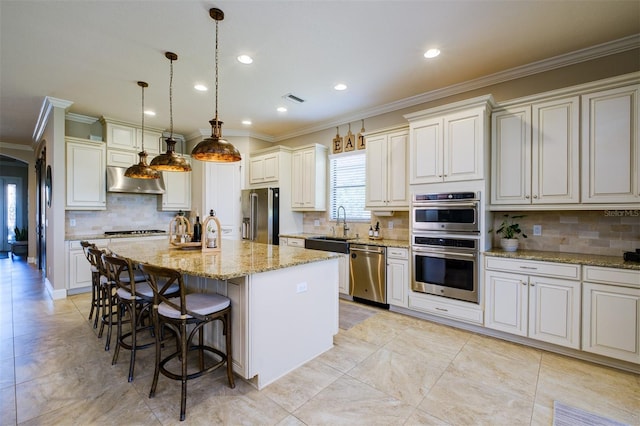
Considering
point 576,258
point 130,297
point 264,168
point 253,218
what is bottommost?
point 130,297

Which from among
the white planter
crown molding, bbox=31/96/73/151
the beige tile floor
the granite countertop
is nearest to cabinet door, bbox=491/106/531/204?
the white planter

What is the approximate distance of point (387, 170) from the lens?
4.12 meters

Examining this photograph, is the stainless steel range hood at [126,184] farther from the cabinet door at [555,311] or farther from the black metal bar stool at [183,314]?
the cabinet door at [555,311]

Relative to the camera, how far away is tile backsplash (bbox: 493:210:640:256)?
2.77 metres

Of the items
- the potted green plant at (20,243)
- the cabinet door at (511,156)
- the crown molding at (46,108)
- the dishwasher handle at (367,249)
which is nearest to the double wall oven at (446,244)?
the cabinet door at (511,156)

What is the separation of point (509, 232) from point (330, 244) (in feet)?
7.52

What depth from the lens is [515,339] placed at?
2.96m

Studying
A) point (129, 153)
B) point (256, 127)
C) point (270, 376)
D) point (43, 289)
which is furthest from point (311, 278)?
point (43, 289)

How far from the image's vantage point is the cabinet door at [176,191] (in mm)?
5742

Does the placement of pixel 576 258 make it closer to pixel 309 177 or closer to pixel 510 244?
pixel 510 244

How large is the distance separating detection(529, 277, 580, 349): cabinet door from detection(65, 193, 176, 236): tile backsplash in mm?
6214

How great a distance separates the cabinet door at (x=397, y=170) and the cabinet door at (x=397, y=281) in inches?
32.0

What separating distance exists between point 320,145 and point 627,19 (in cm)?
378

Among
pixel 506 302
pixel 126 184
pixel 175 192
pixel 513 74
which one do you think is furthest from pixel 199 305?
pixel 175 192
